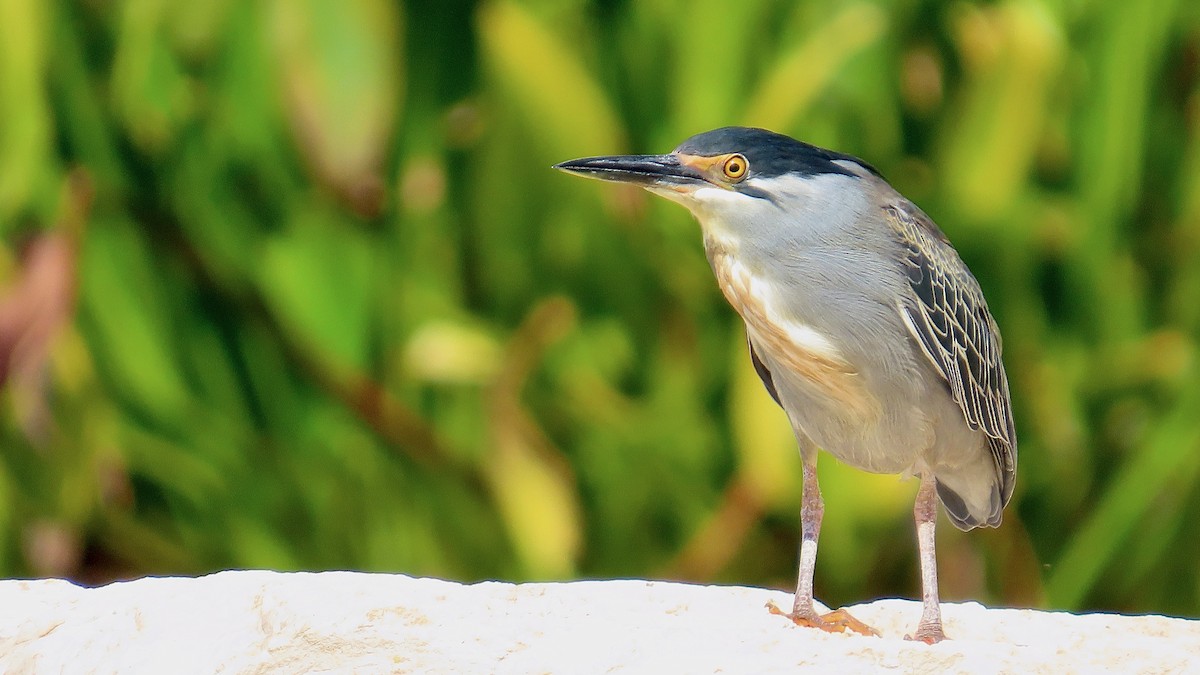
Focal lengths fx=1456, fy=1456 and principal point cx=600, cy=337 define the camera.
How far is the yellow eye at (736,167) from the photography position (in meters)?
2.75

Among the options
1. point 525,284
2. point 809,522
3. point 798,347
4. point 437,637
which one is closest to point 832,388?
point 798,347

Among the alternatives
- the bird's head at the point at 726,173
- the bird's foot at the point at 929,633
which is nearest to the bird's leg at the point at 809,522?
the bird's foot at the point at 929,633

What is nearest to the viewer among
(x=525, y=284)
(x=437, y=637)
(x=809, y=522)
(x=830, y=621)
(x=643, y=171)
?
(x=437, y=637)

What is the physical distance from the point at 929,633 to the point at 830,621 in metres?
0.19

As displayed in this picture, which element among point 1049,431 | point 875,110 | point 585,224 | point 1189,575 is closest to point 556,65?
point 585,224

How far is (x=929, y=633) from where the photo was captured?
2.80m

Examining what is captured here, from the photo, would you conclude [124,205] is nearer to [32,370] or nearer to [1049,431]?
[32,370]

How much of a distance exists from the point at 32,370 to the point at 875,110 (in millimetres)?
2883

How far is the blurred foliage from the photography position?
461 centimetres

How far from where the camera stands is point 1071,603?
4.73 meters

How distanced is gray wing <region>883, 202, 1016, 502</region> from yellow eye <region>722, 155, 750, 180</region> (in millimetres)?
327

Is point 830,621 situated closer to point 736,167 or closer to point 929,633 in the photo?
point 929,633

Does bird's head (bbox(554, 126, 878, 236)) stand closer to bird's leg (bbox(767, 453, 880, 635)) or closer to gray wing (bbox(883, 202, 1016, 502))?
gray wing (bbox(883, 202, 1016, 502))

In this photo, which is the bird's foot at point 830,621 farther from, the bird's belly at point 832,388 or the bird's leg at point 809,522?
the bird's belly at point 832,388
